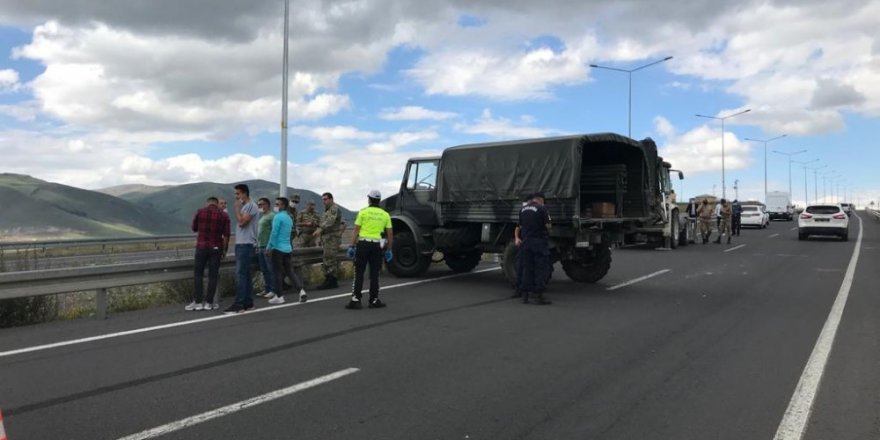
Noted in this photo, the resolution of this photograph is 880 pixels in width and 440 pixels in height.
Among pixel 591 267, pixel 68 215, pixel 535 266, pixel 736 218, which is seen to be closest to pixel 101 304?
pixel 535 266

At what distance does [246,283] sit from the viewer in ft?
28.7

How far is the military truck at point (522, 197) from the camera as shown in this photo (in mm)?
10641

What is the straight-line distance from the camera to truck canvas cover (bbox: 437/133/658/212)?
10586mm

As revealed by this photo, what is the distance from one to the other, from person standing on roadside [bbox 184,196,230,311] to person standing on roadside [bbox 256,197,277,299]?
71 centimetres

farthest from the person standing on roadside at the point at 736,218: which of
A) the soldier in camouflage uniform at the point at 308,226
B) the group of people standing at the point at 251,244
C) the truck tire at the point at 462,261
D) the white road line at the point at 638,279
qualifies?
the group of people standing at the point at 251,244

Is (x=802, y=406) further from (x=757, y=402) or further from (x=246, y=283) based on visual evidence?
(x=246, y=283)

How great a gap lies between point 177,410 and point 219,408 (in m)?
0.30

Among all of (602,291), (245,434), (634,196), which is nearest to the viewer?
(245,434)

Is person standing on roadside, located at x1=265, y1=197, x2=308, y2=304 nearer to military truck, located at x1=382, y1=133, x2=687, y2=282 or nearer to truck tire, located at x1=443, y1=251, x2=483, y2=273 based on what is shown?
military truck, located at x1=382, y1=133, x2=687, y2=282

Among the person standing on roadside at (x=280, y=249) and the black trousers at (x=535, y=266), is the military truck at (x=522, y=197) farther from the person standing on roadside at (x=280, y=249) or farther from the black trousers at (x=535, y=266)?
the person standing on roadside at (x=280, y=249)

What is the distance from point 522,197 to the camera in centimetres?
1106

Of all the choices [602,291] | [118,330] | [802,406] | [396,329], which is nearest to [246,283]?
[118,330]

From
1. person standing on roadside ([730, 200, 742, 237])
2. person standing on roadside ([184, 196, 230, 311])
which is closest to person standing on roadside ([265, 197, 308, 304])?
person standing on roadside ([184, 196, 230, 311])

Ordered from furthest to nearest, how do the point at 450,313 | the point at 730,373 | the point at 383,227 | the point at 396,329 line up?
the point at 383,227
the point at 450,313
the point at 396,329
the point at 730,373
